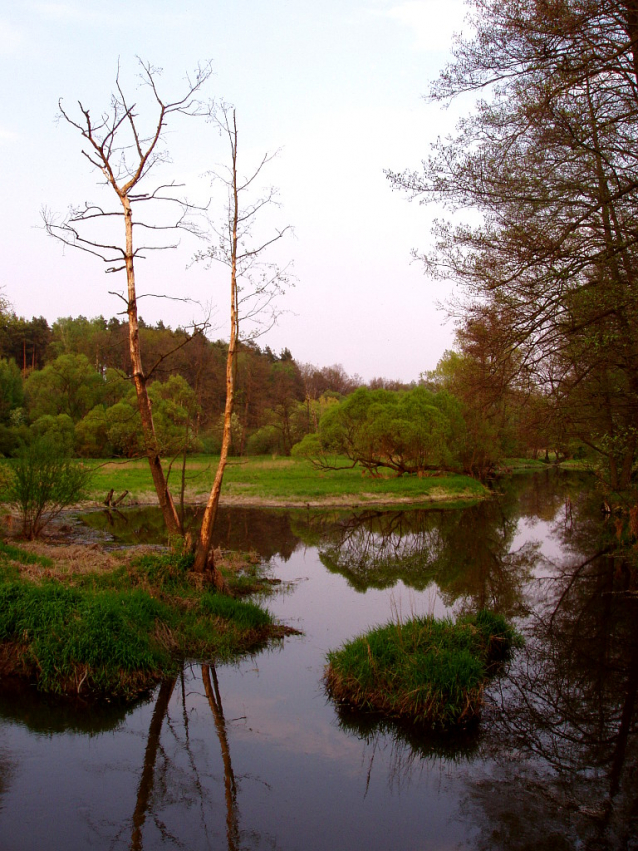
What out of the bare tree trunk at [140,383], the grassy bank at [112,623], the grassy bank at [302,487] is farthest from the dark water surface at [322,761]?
the grassy bank at [302,487]

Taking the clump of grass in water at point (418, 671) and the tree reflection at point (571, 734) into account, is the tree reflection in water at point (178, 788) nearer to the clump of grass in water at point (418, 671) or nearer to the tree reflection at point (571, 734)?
the clump of grass in water at point (418, 671)

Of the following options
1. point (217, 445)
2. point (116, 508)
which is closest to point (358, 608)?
point (116, 508)

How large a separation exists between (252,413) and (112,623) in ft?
178

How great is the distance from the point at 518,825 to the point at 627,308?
7316 millimetres

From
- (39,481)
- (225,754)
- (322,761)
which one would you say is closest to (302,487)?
(39,481)

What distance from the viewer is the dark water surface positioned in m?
6.13

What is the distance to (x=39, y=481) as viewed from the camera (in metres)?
18.1

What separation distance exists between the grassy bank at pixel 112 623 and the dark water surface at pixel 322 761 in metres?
0.45

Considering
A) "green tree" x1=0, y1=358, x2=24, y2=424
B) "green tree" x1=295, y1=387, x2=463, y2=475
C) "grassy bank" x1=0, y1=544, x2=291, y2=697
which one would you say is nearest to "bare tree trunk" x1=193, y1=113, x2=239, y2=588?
"grassy bank" x1=0, y1=544, x2=291, y2=697

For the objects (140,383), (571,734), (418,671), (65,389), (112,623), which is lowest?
(571,734)

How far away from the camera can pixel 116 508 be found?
3016 centimetres

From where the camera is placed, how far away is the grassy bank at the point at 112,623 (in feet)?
30.5

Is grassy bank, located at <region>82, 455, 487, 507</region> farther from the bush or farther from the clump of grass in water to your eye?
the clump of grass in water

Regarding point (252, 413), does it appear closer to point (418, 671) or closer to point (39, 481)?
point (39, 481)
